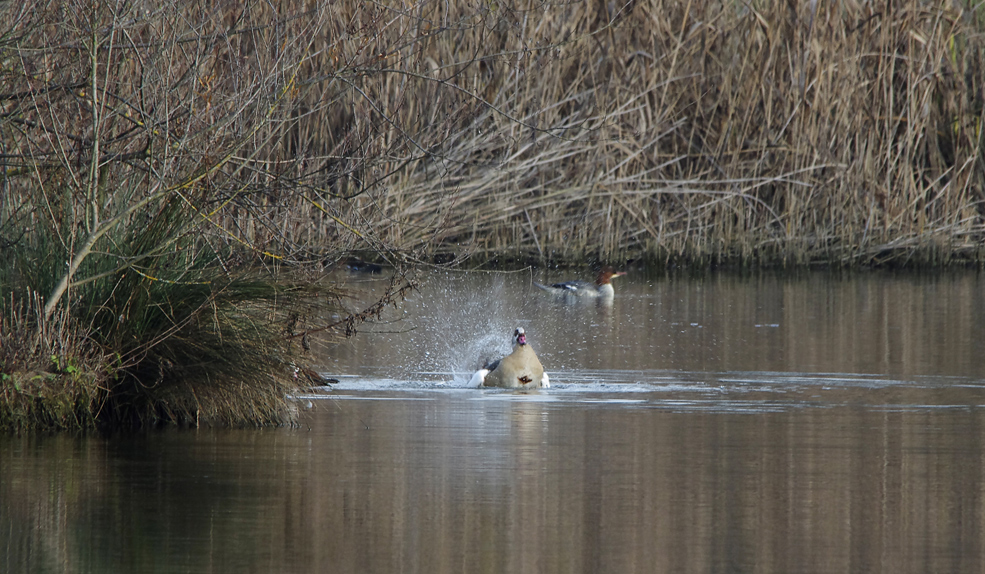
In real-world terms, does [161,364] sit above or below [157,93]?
below

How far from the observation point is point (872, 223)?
77.9 ft

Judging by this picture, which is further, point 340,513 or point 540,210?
point 540,210

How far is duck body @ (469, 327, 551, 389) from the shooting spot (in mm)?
11492

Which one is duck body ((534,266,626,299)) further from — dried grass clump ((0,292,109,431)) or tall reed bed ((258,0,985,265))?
dried grass clump ((0,292,109,431))

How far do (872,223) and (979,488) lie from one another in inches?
659

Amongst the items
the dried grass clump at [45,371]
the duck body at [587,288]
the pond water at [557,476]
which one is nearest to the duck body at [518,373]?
the pond water at [557,476]

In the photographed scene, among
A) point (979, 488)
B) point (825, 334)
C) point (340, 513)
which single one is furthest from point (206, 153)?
point (825, 334)

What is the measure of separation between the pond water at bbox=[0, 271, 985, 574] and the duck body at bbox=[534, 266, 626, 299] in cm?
716

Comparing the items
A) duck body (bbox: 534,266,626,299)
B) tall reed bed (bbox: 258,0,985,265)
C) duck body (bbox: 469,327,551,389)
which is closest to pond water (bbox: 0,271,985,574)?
duck body (bbox: 469,327,551,389)

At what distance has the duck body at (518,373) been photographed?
11.5 m

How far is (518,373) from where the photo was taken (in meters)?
11.5

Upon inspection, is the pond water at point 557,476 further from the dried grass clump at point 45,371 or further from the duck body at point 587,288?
the duck body at point 587,288

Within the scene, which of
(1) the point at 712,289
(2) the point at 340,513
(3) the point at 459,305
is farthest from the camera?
(1) the point at 712,289

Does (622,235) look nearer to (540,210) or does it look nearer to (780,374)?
(540,210)
